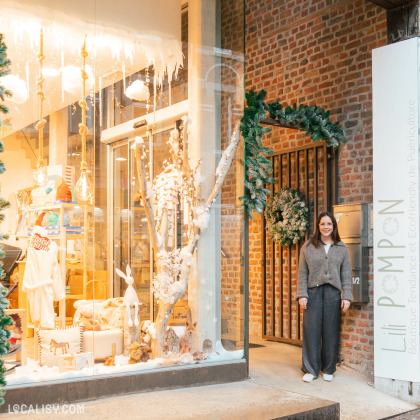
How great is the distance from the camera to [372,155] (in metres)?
5.90

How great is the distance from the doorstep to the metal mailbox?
56.7 inches

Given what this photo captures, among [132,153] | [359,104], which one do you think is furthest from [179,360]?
[359,104]

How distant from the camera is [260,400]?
4.61 meters

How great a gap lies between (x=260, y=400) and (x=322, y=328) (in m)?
1.44

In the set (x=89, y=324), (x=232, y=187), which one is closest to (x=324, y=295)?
(x=232, y=187)

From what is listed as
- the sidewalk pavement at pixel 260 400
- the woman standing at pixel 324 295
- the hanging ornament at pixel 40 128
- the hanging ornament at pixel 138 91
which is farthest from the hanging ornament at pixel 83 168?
Result: the woman standing at pixel 324 295

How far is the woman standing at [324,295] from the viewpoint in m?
5.70

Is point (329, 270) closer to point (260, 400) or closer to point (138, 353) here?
point (260, 400)

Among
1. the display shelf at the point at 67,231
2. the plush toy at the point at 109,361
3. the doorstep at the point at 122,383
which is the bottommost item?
the doorstep at the point at 122,383

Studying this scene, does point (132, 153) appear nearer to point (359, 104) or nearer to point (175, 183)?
point (175, 183)

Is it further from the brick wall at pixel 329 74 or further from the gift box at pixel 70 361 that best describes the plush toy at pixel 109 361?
the brick wall at pixel 329 74

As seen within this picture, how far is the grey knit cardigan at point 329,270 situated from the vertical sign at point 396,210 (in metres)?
0.34

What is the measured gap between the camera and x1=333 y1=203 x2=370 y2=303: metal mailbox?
586cm

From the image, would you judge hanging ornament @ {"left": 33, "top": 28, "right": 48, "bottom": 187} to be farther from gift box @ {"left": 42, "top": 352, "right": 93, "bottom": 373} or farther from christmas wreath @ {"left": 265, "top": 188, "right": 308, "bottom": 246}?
christmas wreath @ {"left": 265, "top": 188, "right": 308, "bottom": 246}
